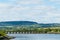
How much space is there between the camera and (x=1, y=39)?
82.7 metres

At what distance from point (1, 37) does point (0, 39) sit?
1.98 metres

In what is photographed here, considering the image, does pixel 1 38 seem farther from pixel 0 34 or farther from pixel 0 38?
→ pixel 0 34

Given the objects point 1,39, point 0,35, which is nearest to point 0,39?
point 1,39

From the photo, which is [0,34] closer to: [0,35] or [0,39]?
[0,35]

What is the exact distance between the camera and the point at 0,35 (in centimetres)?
8881

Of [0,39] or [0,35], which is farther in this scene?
[0,35]

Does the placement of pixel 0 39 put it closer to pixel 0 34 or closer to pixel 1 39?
pixel 1 39

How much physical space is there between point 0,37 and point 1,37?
26.0 inches

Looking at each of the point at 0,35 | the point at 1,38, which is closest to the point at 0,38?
the point at 1,38

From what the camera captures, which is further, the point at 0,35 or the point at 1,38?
the point at 0,35

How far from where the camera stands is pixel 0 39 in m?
82.8

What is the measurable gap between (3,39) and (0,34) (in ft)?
17.1

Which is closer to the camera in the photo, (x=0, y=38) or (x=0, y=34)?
(x=0, y=38)

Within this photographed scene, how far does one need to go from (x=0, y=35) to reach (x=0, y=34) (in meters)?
0.46
